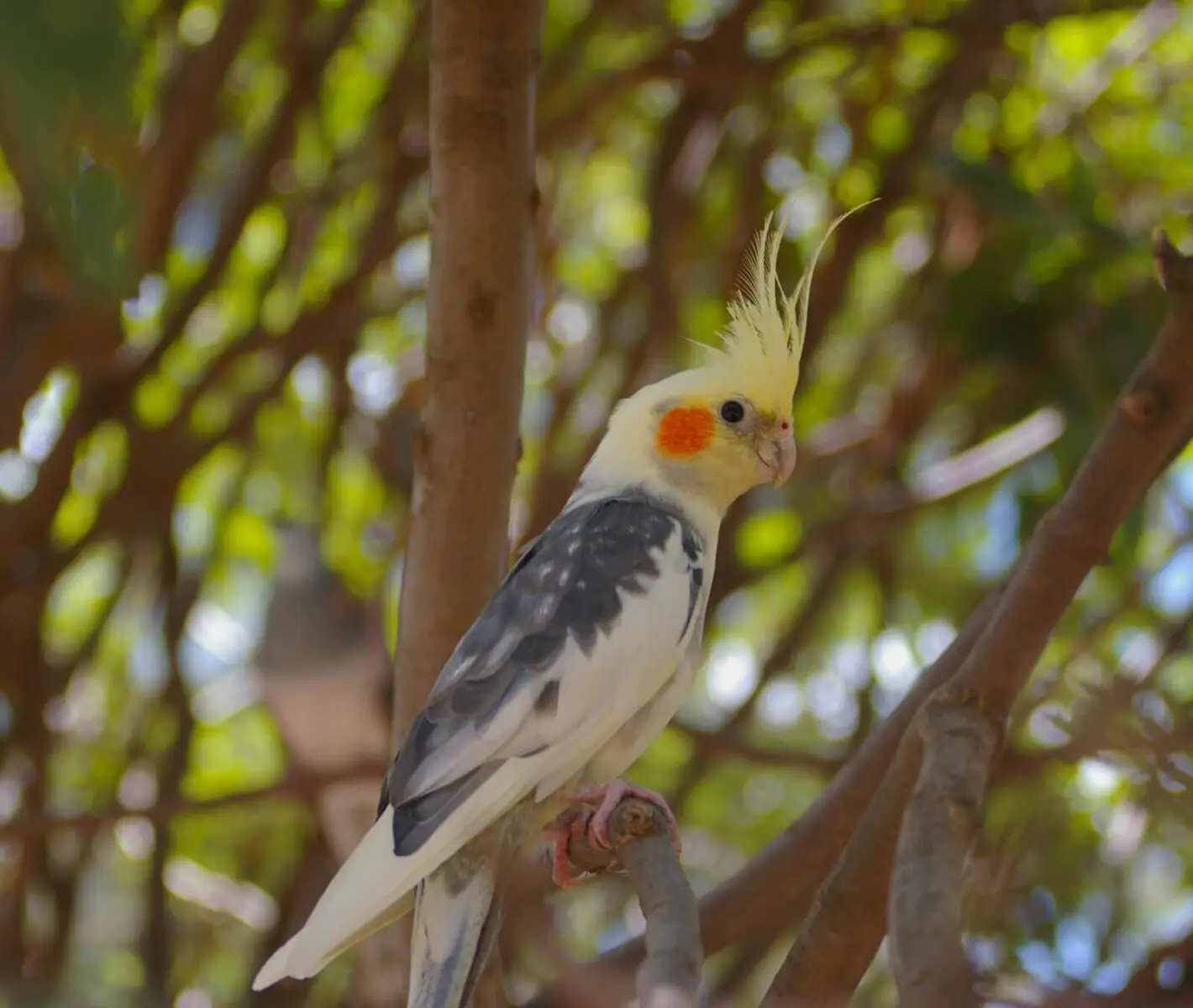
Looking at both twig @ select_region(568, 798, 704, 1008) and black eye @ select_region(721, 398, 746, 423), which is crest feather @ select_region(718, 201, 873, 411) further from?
twig @ select_region(568, 798, 704, 1008)

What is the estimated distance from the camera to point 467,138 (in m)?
2.32

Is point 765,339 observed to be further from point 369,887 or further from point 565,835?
point 369,887

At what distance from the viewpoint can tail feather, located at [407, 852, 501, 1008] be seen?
6.57ft

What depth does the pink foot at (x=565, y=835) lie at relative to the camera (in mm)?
2156

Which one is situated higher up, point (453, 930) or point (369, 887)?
point (369, 887)

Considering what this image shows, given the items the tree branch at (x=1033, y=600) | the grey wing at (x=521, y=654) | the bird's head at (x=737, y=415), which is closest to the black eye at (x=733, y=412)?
the bird's head at (x=737, y=415)

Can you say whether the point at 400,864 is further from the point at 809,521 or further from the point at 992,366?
the point at 809,521

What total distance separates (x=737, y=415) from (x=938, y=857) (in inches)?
47.1

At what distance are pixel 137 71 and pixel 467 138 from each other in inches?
49.8

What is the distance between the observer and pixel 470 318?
2.38 meters

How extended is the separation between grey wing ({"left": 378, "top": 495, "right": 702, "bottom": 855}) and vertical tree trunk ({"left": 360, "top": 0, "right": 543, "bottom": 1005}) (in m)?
0.13

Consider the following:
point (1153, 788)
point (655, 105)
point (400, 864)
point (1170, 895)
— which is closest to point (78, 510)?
point (655, 105)

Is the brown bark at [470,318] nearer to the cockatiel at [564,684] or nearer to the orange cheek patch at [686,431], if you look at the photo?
the cockatiel at [564,684]

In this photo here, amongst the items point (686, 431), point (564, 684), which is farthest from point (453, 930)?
point (686, 431)
